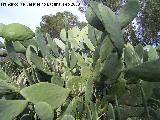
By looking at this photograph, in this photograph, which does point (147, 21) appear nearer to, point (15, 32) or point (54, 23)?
point (54, 23)

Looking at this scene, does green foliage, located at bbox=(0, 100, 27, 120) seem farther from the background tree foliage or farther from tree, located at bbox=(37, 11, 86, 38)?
tree, located at bbox=(37, 11, 86, 38)

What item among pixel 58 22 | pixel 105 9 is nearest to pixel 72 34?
pixel 105 9

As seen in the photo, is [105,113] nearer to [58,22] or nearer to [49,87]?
[49,87]

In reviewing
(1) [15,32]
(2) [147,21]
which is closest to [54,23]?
(2) [147,21]

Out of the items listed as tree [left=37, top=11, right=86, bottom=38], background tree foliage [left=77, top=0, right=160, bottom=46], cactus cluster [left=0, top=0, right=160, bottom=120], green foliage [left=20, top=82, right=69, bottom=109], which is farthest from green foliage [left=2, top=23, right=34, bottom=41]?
tree [left=37, top=11, right=86, bottom=38]

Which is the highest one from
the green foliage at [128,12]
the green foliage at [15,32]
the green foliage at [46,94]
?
the green foliage at [128,12]

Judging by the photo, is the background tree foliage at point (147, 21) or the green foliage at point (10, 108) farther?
the background tree foliage at point (147, 21)

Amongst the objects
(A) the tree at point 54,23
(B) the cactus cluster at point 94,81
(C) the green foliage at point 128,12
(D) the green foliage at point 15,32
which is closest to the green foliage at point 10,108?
(B) the cactus cluster at point 94,81

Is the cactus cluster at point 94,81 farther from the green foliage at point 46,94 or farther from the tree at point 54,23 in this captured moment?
the tree at point 54,23

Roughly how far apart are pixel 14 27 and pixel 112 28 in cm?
33

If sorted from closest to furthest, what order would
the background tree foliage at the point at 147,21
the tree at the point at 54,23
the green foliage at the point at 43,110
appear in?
the green foliage at the point at 43,110
the background tree foliage at the point at 147,21
the tree at the point at 54,23

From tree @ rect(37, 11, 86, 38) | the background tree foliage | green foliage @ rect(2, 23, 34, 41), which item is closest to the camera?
green foliage @ rect(2, 23, 34, 41)

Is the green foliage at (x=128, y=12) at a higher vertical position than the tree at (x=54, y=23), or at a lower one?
lower

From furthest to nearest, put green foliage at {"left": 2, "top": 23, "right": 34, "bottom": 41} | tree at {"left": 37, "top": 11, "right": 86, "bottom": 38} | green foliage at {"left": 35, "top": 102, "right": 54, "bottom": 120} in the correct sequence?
tree at {"left": 37, "top": 11, "right": 86, "bottom": 38}, green foliage at {"left": 2, "top": 23, "right": 34, "bottom": 41}, green foliage at {"left": 35, "top": 102, "right": 54, "bottom": 120}
